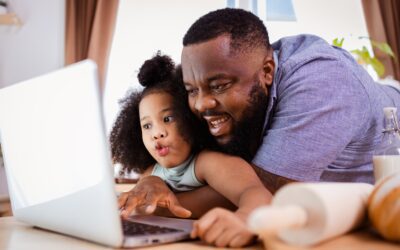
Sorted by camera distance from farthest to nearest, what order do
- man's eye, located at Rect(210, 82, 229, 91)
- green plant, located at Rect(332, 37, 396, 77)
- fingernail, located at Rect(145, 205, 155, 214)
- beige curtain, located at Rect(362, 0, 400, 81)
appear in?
beige curtain, located at Rect(362, 0, 400, 81) → green plant, located at Rect(332, 37, 396, 77) → man's eye, located at Rect(210, 82, 229, 91) → fingernail, located at Rect(145, 205, 155, 214)

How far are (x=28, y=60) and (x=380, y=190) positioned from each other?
3.18 metres

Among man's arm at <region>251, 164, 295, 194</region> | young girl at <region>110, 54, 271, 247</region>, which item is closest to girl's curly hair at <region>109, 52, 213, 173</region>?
young girl at <region>110, 54, 271, 247</region>

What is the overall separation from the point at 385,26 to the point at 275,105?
310cm

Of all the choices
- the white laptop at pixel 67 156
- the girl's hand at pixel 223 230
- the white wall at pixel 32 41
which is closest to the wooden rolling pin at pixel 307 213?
the girl's hand at pixel 223 230

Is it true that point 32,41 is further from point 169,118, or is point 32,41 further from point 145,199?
point 145,199

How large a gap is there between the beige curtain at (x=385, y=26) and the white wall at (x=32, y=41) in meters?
2.43

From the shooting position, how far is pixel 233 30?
3.31ft

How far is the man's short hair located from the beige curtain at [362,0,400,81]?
2.87 metres

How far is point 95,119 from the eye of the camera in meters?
0.55

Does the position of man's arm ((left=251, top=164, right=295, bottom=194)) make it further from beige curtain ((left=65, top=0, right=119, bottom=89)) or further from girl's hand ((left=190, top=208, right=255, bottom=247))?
beige curtain ((left=65, top=0, right=119, bottom=89))

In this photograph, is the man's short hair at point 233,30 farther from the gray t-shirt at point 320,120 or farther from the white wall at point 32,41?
the white wall at point 32,41

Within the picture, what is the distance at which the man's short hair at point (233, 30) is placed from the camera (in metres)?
0.99

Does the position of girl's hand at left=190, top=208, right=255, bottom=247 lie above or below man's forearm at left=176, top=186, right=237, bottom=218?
above

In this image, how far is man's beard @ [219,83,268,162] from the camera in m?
1.01
